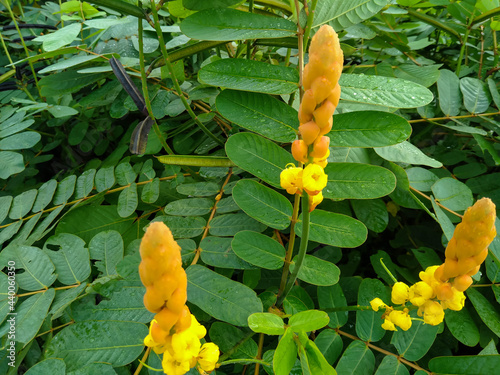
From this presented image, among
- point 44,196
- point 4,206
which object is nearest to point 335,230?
point 44,196

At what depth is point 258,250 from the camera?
0.68m

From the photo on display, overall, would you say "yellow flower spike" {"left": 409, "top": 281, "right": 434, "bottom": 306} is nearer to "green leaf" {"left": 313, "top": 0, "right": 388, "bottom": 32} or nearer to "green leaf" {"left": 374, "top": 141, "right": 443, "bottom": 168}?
"green leaf" {"left": 374, "top": 141, "right": 443, "bottom": 168}

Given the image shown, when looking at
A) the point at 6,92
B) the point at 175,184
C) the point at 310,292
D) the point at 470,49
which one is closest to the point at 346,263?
the point at 310,292

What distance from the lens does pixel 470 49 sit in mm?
1298

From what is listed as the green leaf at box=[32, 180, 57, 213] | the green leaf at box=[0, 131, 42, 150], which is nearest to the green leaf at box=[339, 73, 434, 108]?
the green leaf at box=[32, 180, 57, 213]

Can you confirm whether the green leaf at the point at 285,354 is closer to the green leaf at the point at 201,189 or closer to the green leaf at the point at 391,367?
the green leaf at the point at 391,367

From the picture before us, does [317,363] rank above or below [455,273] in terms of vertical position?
below

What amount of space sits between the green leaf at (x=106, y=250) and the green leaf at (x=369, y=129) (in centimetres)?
51

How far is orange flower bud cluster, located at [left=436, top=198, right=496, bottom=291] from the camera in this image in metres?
0.42

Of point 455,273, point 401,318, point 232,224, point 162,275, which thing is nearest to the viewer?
point 162,275

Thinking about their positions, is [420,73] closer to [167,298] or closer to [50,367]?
[167,298]

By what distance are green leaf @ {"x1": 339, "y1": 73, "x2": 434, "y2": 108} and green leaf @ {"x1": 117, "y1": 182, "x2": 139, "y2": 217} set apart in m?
0.57

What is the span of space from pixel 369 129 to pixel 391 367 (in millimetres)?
457

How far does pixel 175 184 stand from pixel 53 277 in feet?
1.16
